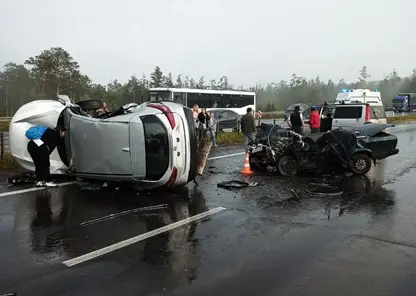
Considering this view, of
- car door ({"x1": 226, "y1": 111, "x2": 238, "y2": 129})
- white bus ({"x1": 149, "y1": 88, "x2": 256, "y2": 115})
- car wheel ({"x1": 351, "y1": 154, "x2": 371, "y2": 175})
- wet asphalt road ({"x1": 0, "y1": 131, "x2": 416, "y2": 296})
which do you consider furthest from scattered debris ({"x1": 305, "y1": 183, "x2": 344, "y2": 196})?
white bus ({"x1": 149, "y1": 88, "x2": 256, "y2": 115})

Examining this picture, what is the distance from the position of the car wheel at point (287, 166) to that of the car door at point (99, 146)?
4.46 m

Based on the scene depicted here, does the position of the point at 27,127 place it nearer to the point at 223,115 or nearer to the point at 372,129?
the point at 372,129

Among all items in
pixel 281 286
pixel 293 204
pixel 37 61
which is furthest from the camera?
pixel 37 61

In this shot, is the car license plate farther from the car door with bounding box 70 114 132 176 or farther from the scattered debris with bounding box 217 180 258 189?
the car door with bounding box 70 114 132 176

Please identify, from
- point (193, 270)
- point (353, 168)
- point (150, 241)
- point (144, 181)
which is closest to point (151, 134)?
point (144, 181)

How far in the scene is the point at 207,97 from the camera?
3441 centimetres

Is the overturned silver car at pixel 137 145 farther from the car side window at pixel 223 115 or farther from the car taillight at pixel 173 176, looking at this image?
the car side window at pixel 223 115

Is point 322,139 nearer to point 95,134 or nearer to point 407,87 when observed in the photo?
point 95,134

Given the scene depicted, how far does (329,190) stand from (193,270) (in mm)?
5159

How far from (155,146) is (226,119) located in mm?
17503

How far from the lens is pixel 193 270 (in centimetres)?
452

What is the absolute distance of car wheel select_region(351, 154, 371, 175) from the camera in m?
10.8

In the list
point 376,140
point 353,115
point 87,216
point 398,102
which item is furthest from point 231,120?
point 398,102

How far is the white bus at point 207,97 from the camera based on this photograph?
31.1 metres
